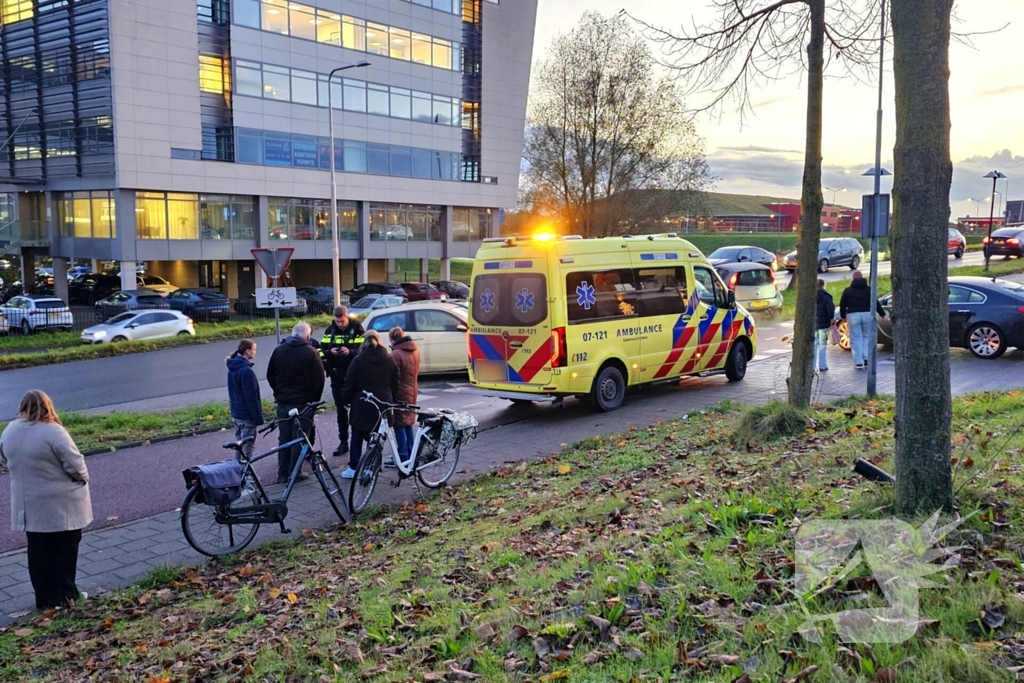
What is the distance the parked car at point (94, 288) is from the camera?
4809 cm

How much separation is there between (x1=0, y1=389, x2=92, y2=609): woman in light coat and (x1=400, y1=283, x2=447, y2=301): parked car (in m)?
35.5

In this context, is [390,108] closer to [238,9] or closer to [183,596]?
[238,9]

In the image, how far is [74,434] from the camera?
39.1ft

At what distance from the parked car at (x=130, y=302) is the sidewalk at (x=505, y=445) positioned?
85.9 ft

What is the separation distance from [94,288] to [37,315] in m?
17.9

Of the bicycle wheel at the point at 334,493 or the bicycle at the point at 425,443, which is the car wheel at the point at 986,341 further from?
the bicycle wheel at the point at 334,493

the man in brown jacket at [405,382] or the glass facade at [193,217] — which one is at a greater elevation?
the glass facade at [193,217]

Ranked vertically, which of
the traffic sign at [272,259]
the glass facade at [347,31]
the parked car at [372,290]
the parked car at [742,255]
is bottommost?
A: the parked car at [372,290]

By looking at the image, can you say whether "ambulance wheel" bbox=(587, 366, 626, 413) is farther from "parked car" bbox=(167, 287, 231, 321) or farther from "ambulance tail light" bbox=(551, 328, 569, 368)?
"parked car" bbox=(167, 287, 231, 321)

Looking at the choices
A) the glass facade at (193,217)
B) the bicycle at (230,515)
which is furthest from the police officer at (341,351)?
the glass facade at (193,217)

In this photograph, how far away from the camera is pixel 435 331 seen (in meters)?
17.2

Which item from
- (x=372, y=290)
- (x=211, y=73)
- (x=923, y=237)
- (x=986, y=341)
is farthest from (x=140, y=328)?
(x=923, y=237)

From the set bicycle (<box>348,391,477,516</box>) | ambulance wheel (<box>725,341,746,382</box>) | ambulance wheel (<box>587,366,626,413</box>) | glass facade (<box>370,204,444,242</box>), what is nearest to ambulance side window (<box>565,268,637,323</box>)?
ambulance wheel (<box>587,366,626,413</box>)

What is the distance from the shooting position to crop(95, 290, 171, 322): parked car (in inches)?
1385
